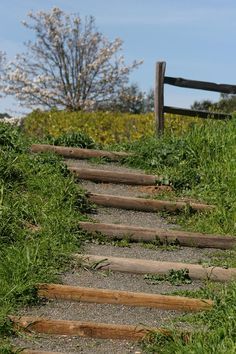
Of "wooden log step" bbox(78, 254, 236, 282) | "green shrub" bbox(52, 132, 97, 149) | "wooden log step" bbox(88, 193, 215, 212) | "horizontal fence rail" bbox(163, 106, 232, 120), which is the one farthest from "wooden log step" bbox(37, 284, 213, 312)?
"horizontal fence rail" bbox(163, 106, 232, 120)

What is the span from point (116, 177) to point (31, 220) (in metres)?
2.17

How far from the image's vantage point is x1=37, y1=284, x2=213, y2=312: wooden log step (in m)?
6.36

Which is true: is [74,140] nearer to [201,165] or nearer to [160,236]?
[201,165]

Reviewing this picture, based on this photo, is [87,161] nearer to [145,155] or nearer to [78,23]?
[145,155]

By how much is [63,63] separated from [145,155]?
55.0ft

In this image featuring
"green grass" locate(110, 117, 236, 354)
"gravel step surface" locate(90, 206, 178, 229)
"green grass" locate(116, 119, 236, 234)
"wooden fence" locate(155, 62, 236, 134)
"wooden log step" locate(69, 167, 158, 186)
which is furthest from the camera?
"wooden fence" locate(155, 62, 236, 134)

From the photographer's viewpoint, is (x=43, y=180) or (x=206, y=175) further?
(x=206, y=175)

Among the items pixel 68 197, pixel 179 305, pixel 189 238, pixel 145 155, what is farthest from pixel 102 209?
pixel 179 305

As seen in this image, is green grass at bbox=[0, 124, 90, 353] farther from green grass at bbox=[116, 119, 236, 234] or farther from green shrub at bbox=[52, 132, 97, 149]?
green grass at bbox=[116, 119, 236, 234]

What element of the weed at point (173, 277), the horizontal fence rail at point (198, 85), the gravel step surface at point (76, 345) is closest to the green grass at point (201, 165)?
the weed at point (173, 277)

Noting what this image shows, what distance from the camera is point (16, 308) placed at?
6.09 metres

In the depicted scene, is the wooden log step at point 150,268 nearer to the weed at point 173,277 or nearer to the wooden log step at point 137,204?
the weed at point 173,277

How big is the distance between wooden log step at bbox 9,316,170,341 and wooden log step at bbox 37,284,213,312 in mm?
534

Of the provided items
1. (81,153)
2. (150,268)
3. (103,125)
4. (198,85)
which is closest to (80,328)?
(150,268)
